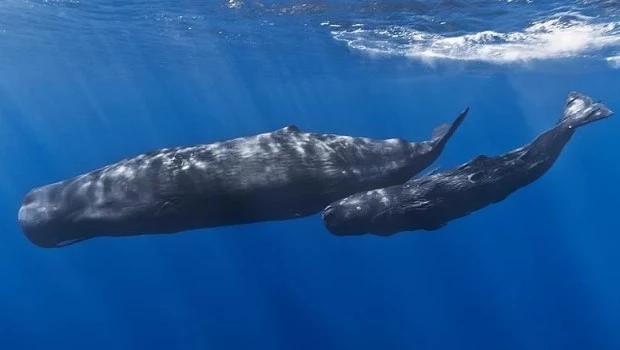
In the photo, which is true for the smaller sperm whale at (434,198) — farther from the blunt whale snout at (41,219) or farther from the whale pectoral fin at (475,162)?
the blunt whale snout at (41,219)

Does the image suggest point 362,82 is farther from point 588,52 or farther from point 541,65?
point 588,52

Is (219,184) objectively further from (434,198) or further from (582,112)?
(582,112)

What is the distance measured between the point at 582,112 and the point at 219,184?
210 inches

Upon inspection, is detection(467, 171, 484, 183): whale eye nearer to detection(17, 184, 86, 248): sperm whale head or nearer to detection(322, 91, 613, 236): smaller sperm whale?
detection(322, 91, 613, 236): smaller sperm whale

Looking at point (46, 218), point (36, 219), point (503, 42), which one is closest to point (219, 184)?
point (46, 218)

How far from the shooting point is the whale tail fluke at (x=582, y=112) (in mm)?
8672

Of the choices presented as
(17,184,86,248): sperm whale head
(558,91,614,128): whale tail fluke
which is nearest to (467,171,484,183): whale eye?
(558,91,614,128): whale tail fluke

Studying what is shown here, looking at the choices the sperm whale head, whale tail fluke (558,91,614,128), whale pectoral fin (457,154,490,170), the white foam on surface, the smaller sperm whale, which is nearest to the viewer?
the smaller sperm whale

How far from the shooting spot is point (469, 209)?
7.85 meters

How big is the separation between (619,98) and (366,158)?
6085 cm

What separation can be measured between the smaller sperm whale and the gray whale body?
54 centimetres

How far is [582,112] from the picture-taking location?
29.5ft

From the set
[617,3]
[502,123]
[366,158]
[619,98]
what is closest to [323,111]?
[502,123]

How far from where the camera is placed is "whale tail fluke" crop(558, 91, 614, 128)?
8672 mm
